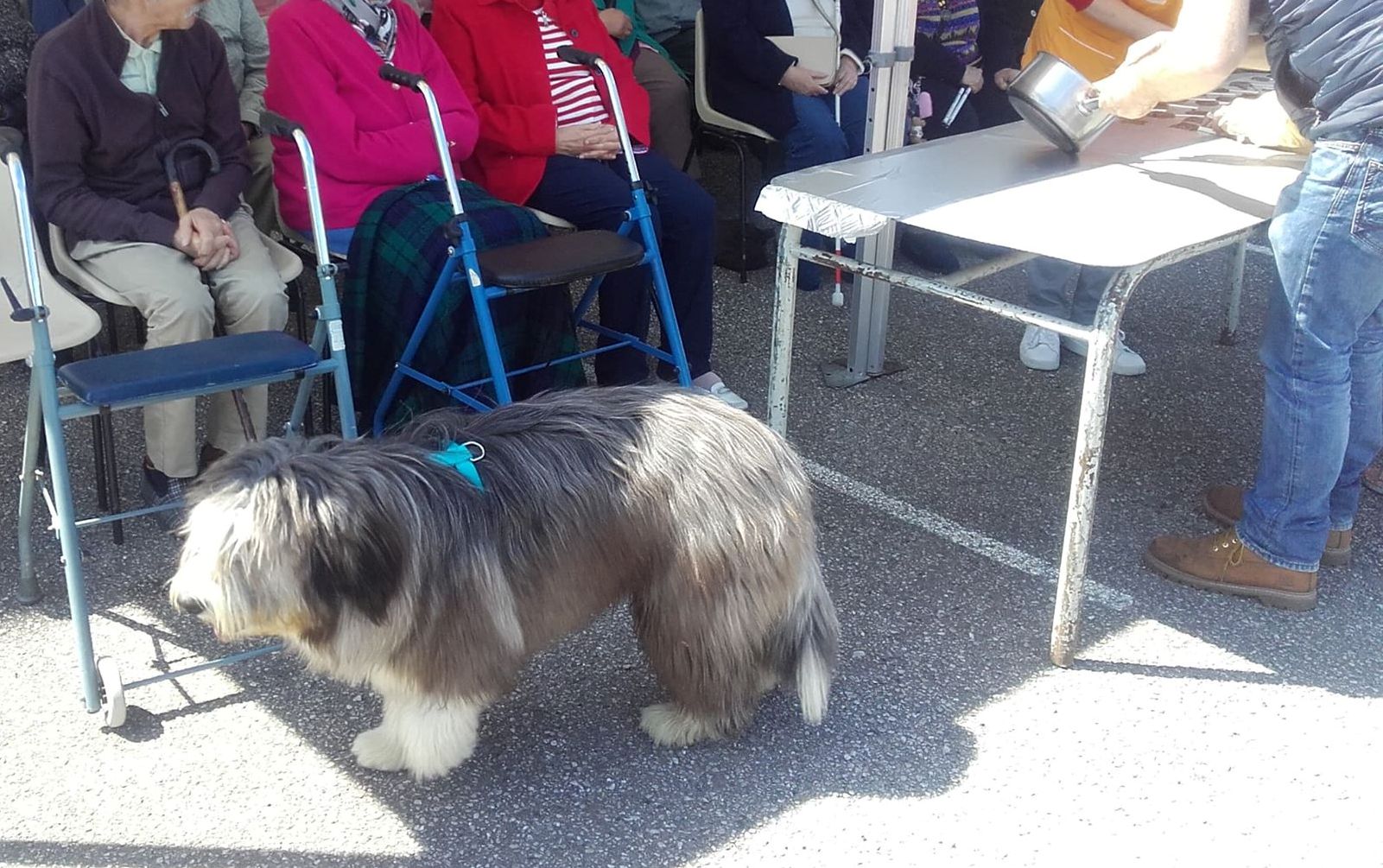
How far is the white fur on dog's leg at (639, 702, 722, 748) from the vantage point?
103 inches

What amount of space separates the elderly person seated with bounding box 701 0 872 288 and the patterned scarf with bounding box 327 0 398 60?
182 cm

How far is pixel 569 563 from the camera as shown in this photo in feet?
7.70

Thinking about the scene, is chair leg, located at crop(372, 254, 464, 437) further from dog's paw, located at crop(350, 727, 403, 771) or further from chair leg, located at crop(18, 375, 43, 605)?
dog's paw, located at crop(350, 727, 403, 771)

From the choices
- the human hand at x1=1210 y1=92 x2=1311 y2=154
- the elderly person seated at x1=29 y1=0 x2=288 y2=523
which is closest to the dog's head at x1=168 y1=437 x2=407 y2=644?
the elderly person seated at x1=29 y1=0 x2=288 y2=523

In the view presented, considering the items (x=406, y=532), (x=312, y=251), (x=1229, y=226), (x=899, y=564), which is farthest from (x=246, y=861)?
(x=1229, y=226)

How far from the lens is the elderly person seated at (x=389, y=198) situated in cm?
365

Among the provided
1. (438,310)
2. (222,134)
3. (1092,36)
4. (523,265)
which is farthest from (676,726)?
(1092,36)

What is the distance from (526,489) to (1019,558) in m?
1.71

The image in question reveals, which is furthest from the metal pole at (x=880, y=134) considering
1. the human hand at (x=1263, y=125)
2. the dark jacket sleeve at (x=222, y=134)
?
the dark jacket sleeve at (x=222, y=134)

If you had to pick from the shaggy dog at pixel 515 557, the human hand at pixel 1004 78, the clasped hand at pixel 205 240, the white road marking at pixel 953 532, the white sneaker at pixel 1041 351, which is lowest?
the white road marking at pixel 953 532

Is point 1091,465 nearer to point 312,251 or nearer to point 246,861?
point 246,861

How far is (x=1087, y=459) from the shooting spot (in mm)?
2783

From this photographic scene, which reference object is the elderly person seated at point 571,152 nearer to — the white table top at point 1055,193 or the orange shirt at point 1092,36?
the white table top at point 1055,193

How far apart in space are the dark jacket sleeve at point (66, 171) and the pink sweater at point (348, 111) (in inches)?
23.4
